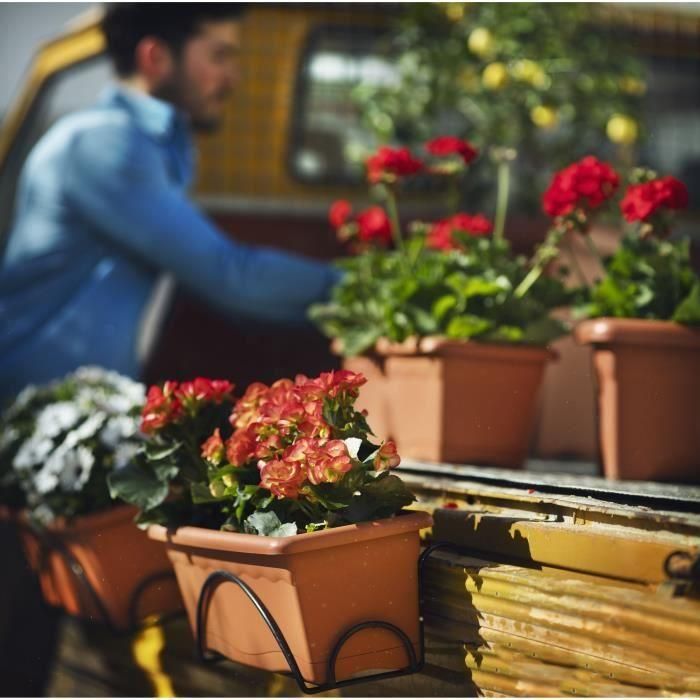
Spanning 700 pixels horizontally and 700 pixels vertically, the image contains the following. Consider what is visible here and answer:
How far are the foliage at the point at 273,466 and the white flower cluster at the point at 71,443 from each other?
28 centimetres

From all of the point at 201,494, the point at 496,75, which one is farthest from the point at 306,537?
the point at 496,75

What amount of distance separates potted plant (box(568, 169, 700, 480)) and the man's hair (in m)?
1.68

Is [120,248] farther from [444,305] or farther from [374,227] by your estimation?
[444,305]

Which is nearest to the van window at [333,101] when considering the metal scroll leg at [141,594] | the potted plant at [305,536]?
the metal scroll leg at [141,594]

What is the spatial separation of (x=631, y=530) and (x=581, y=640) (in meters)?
0.17

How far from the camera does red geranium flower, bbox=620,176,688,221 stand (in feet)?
6.29

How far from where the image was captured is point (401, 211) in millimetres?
3535

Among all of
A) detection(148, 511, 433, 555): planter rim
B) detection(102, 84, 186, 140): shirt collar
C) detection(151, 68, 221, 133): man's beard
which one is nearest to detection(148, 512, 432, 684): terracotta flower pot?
detection(148, 511, 433, 555): planter rim

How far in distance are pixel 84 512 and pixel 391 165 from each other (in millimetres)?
981

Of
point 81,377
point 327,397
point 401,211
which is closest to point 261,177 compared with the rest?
point 401,211

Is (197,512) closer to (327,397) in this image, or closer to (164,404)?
(164,404)

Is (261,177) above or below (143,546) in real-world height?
above

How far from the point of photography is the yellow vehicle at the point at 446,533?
1348 millimetres

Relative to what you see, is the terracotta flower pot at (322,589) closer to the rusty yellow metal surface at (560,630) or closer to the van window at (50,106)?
the rusty yellow metal surface at (560,630)
